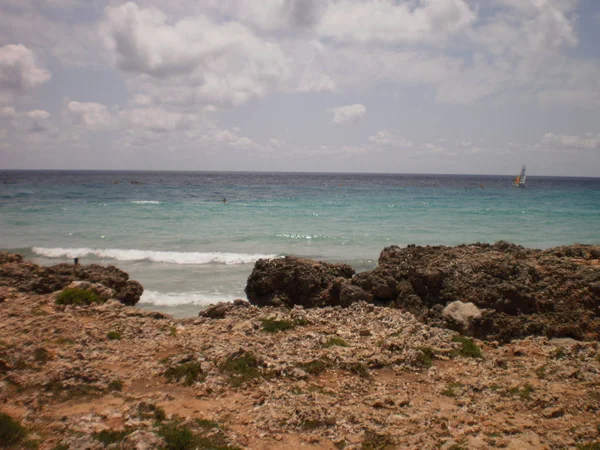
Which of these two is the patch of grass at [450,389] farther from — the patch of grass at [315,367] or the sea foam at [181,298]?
the sea foam at [181,298]

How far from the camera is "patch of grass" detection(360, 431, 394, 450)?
4543 mm

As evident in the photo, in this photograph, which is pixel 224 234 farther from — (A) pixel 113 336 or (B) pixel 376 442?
(B) pixel 376 442

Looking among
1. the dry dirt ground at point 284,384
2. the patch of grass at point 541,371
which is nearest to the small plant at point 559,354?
the dry dirt ground at point 284,384

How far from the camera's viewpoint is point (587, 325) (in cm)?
787

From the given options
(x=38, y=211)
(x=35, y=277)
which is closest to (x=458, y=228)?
(x=35, y=277)

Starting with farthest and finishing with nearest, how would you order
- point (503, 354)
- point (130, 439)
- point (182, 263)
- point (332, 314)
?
point (182, 263) → point (332, 314) → point (503, 354) → point (130, 439)

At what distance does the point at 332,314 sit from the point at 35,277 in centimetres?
690

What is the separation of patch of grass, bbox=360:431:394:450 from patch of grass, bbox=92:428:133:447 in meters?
2.59

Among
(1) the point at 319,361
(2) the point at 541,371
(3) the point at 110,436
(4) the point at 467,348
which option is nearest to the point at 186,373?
(3) the point at 110,436

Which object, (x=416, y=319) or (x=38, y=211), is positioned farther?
(x=38, y=211)

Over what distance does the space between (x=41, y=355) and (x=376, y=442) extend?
4.93 metres

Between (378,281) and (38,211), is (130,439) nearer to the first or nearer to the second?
(378,281)

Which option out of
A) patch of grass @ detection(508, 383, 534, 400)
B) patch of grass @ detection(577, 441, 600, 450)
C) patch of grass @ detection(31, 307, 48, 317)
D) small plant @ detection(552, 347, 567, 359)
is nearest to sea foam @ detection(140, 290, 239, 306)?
patch of grass @ detection(31, 307, 48, 317)

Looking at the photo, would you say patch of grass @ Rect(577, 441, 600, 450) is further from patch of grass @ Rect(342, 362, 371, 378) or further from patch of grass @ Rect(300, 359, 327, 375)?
patch of grass @ Rect(300, 359, 327, 375)
